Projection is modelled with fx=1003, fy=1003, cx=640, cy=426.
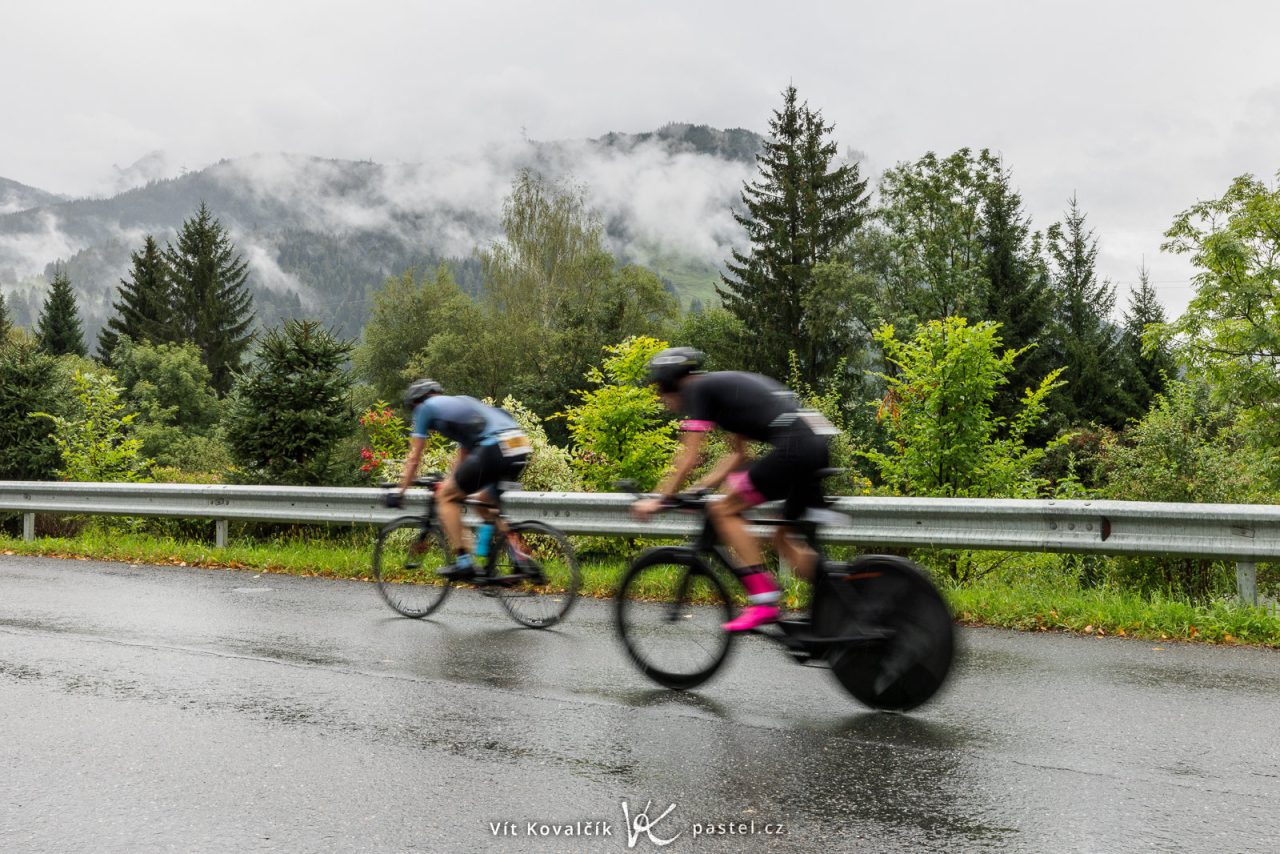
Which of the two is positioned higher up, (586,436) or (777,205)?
(777,205)

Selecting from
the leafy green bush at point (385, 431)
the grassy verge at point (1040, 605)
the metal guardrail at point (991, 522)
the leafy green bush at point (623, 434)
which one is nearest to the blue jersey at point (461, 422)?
the grassy verge at point (1040, 605)

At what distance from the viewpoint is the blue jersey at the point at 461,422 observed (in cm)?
752

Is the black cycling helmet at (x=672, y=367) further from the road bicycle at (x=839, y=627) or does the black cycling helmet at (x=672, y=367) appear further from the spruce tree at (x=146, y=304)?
the spruce tree at (x=146, y=304)

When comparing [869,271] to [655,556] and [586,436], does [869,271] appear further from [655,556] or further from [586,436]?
[655,556]

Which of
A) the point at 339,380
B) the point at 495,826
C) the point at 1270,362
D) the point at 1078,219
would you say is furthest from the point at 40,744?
the point at 1078,219

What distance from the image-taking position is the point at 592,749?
425 centimetres

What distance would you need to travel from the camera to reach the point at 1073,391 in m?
48.4

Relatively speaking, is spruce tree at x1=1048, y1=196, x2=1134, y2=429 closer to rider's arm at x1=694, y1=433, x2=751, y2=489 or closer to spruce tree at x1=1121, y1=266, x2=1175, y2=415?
spruce tree at x1=1121, y1=266, x2=1175, y2=415

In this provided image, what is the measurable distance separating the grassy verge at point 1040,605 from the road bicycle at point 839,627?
92 centimetres

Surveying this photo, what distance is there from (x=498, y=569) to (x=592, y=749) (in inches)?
129

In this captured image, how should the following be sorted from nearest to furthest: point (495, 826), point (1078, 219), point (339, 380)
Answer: point (495, 826) < point (339, 380) < point (1078, 219)

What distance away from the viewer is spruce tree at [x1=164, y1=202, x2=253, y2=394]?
68000mm

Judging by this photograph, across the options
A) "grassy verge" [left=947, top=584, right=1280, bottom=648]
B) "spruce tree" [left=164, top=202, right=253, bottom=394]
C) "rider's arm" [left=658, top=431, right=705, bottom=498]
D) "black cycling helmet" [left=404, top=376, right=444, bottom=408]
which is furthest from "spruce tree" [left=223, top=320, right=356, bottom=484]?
"spruce tree" [left=164, top=202, right=253, bottom=394]

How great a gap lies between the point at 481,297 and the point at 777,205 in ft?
88.5
